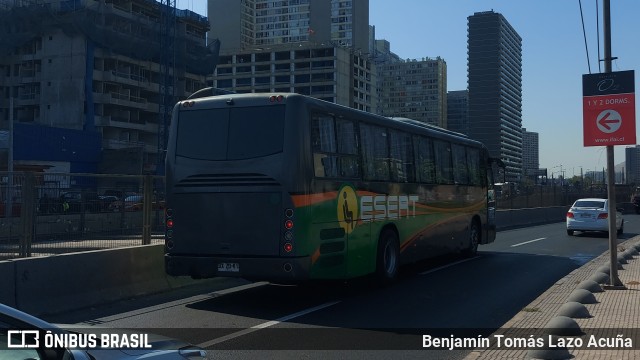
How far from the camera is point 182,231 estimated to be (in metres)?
10.1

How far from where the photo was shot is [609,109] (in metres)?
10.9

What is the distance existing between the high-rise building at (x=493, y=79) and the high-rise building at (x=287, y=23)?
2627 inches

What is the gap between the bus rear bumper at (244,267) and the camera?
30.5 ft

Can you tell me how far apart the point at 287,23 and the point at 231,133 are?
184509 millimetres

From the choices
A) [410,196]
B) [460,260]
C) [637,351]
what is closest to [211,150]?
[410,196]

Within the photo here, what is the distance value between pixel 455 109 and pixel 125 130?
190 ft

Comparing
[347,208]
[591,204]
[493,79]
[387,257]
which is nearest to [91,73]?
[493,79]

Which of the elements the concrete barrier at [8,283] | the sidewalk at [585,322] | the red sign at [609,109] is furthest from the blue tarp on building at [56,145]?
the sidewalk at [585,322]

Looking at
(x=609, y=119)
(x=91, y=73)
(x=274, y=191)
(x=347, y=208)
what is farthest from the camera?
(x=91, y=73)

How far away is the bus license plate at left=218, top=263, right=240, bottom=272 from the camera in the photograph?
9.64 meters

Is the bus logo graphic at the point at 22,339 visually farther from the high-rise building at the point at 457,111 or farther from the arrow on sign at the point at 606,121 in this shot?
the high-rise building at the point at 457,111

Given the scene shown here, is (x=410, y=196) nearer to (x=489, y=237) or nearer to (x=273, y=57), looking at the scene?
(x=489, y=237)

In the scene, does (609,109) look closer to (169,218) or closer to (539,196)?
(169,218)

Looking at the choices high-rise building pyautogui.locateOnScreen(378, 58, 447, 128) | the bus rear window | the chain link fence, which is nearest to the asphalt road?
the chain link fence
